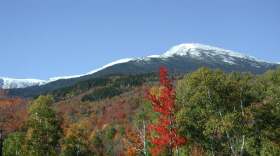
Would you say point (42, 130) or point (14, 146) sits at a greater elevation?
point (42, 130)

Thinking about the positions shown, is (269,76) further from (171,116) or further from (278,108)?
(171,116)

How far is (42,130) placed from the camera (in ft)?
294

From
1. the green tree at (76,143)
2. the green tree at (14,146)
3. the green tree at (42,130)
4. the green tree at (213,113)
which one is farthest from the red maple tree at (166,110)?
the green tree at (76,143)

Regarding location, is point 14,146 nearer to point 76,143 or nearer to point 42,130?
point 42,130

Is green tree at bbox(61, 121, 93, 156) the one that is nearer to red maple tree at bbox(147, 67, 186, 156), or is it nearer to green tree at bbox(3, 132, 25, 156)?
green tree at bbox(3, 132, 25, 156)

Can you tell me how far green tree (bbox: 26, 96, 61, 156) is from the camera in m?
87.6

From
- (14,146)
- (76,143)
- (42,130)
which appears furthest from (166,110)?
(76,143)

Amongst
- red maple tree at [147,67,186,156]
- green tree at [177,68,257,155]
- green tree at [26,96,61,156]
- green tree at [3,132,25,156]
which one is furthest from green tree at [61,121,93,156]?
red maple tree at [147,67,186,156]

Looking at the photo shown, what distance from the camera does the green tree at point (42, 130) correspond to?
87.6 m

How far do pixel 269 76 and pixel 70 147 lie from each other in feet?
138

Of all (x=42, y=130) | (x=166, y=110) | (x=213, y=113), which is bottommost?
(x=42, y=130)

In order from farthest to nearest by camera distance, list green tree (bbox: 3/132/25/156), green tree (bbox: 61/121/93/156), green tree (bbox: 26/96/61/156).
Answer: green tree (bbox: 61/121/93/156) < green tree (bbox: 3/132/25/156) < green tree (bbox: 26/96/61/156)

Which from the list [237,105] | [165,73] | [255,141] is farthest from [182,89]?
[165,73]

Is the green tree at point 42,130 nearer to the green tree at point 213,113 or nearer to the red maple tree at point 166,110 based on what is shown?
the green tree at point 213,113
